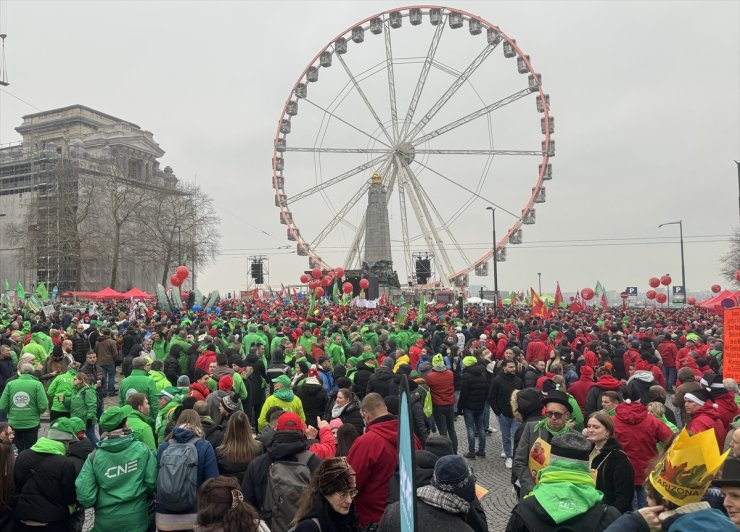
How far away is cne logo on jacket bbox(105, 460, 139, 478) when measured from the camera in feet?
14.5

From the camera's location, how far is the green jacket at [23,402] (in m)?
7.24

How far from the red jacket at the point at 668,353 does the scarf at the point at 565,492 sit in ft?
37.3

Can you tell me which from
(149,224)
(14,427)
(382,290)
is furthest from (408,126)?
(14,427)

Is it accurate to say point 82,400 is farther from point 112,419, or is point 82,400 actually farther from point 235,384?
point 112,419

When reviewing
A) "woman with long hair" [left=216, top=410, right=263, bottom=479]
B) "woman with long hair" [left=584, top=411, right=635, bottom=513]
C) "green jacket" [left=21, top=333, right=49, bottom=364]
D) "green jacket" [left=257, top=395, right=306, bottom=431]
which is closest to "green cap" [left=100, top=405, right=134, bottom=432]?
"woman with long hair" [left=216, top=410, right=263, bottom=479]

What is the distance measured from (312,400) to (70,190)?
5119cm

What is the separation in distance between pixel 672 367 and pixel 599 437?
10522 mm

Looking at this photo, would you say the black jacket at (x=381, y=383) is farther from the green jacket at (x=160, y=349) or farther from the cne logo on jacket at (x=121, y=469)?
the green jacket at (x=160, y=349)

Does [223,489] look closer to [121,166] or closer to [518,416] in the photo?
[518,416]

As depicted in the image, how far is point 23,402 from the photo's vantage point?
725 centimetres

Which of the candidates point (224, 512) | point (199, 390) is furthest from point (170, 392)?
point (224, 512)

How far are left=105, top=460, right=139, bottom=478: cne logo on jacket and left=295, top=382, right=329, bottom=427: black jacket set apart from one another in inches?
129

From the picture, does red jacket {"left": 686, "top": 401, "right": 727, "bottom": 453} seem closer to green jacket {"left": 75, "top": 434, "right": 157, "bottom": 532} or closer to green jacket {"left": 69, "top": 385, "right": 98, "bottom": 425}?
green jacket {"left": 75, "top": 434, "right": 157, "bottom": 532}

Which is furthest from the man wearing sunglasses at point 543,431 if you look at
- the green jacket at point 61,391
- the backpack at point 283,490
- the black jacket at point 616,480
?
the green jacket at point 61,391
